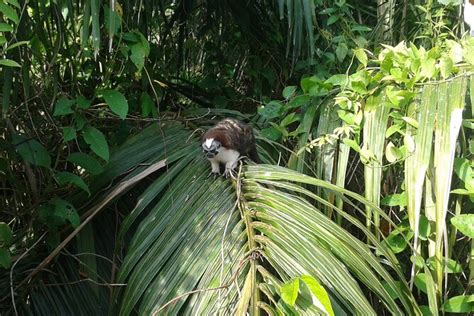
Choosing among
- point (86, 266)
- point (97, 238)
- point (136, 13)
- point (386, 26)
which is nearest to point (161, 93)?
point (136, 13)

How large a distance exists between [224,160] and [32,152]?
2.76ft

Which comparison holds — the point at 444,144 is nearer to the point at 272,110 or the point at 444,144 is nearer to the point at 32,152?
the point at 272,110

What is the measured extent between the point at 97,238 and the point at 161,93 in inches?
41.6

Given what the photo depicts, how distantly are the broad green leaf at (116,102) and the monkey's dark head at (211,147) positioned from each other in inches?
17.3

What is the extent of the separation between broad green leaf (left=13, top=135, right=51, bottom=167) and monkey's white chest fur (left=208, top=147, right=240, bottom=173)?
717 mm

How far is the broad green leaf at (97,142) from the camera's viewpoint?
284 cm

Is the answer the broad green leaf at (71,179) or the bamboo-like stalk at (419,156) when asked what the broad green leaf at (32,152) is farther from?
the bamboo-like stalk at (419,156)

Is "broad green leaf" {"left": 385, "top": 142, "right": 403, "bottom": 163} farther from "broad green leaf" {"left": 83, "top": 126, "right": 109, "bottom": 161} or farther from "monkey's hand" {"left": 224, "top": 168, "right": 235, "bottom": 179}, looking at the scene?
"broad green leaf" {"left": 83, "top": 126, "right": 109, "bottom": 161}

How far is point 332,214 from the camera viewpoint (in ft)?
9.44

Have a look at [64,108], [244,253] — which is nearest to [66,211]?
[64,108]

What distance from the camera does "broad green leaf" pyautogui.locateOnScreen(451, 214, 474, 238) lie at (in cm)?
264

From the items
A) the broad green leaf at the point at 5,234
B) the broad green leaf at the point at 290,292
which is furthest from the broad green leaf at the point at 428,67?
the broad green leaf at the point at 5,234

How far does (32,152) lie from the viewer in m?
2.92

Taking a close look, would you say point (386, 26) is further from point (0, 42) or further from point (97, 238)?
point (0, 42)
